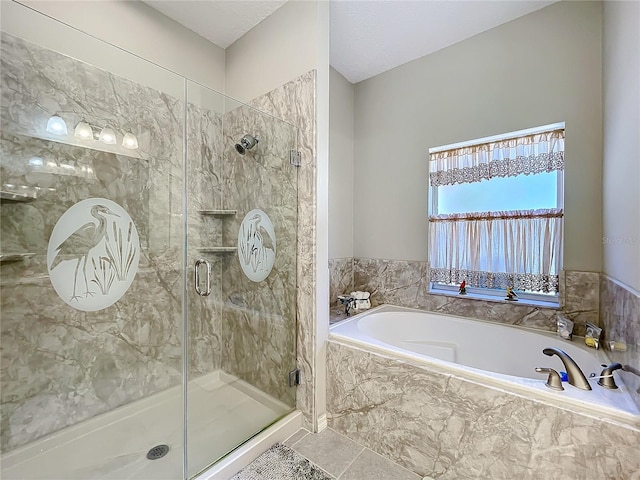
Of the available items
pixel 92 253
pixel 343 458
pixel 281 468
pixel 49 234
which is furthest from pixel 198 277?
pixel 343 458

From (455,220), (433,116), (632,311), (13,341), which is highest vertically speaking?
(433,116)

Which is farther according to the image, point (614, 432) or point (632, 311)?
point (632, 311)

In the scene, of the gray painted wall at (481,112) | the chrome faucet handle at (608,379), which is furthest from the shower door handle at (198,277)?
the chrome faucet handle at (608,379)

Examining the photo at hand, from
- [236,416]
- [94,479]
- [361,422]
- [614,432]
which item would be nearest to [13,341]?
[94,479]

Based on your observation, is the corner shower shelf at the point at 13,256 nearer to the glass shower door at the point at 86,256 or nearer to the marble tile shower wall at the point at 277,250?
the glass shower door at the point at 86,256

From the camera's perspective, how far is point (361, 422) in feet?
5.36

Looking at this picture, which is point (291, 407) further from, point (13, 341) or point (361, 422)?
point (13, 341)

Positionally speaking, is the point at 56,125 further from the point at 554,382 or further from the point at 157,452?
the point at 554,382

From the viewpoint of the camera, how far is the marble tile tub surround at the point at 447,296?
5.99 feet

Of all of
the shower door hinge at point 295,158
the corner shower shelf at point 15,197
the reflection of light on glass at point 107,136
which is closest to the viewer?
the corner shower shelf at point 15,197

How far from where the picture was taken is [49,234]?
1.41 meters

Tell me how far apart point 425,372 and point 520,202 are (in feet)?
5.13

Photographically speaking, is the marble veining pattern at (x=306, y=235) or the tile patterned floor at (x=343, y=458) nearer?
the tile patterned floor at (x=343, y=458)

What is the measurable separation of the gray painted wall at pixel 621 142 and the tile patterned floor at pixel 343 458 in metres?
1.40
